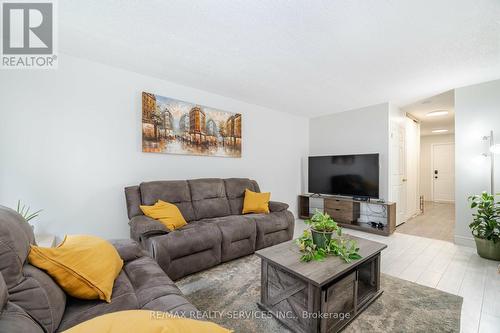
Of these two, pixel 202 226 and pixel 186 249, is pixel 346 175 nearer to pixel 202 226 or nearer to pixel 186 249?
pixel 202 226

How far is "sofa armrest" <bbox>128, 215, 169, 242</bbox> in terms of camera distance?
7.18ft

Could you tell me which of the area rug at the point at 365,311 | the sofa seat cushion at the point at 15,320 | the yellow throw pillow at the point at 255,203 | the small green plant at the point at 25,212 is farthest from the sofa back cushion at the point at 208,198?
the sofa seat cushion at the point at 15,320

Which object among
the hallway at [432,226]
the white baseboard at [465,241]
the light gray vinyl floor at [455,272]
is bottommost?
the hallway at [432,226]

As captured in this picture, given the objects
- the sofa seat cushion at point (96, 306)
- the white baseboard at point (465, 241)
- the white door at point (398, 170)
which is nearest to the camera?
the sofa seat cushion at point (96, 306)

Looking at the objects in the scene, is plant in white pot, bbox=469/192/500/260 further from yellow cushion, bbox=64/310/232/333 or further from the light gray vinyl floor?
yellow cushion, bbox=64/310/232/333

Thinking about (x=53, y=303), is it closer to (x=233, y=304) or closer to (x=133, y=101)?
(x=233, y=304)

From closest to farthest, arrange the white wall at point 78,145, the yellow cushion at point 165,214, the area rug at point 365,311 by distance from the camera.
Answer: the area rug at point 365,311 → the white wall at point 78,145 → the yellow cushion at point 165,214

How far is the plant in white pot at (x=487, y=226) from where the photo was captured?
2.78m

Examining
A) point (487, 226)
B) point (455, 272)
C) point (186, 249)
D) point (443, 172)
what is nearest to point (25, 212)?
point (186, 249)

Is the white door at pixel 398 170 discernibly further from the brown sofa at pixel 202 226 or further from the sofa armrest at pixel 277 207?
the brown sofa at pixel 202 226

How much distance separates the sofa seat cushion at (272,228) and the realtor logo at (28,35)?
2.88 metres

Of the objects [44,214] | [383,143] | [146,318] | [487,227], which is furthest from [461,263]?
[44,214]

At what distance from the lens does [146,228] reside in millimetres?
2189

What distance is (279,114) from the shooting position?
473 centimetres
